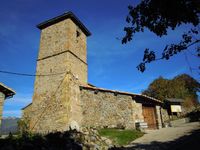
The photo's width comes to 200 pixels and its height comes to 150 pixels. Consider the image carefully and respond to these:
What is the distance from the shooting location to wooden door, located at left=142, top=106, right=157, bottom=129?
19734mm

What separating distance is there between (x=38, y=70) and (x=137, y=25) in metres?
15.3

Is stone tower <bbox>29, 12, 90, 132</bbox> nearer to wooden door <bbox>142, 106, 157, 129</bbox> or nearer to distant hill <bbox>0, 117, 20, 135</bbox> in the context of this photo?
distant hill <bbox>0, 117, 20, 135</bbox>

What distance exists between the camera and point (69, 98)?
1725 cm

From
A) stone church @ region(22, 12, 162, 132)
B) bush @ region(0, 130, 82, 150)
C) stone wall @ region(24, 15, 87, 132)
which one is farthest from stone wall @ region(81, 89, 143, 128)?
bush @ region(0, 130, 82, 150)

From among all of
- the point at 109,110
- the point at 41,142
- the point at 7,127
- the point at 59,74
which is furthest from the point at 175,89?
the point at 7,127

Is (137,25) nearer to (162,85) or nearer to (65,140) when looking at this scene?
(65,140)

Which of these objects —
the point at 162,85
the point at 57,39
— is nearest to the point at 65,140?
the point at 57,39

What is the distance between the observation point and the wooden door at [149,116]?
1973 cm

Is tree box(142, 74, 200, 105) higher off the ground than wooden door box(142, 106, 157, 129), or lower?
higher

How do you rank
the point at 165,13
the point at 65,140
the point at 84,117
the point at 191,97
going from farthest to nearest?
the point at 191,97 → the point at 84,117 → the point at 65,140 → the point at 165,13

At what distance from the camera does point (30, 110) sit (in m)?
19.5

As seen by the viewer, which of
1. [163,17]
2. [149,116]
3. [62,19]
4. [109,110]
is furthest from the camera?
[62,19]

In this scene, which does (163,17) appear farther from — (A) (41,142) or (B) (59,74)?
(B) (59,74)

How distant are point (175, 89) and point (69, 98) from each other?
971 inches
